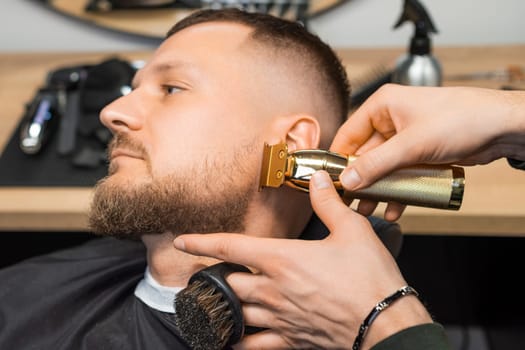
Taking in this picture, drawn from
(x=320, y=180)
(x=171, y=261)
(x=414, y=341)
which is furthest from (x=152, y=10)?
(x=414, y=341)

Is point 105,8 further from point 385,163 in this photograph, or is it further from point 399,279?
point 399,279

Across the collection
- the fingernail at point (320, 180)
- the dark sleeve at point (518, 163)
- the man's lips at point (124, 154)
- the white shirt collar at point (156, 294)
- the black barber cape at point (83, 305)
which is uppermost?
the dark sleeve at point (518, 163)

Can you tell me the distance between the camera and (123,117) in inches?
38.6

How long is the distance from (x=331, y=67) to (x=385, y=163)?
0.36m

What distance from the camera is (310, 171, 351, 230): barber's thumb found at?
2.55ft

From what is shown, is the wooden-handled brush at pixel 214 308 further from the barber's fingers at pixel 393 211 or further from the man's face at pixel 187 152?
the barber's fingers at pixel 393 211

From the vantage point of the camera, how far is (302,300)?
74 centimetres

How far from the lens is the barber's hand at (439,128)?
31.7 inches

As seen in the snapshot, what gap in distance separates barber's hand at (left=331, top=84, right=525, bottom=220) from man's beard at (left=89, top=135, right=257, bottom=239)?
208 mm

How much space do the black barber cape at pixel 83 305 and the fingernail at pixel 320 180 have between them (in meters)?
0.38

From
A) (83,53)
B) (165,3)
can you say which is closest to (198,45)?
(165,3)

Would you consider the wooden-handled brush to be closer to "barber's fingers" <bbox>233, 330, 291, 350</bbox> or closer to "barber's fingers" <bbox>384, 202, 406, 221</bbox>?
"barber's fingers" <bbox>233, 330, 291, 350</bbox>

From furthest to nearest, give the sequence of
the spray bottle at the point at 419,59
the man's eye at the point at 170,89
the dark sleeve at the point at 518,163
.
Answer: the spray bottle at the point at 419,59, the man's eye at the point at 170,89, the dark sleeve at the point at 518,163

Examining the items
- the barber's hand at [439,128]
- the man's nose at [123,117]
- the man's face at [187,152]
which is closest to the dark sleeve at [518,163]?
the barber's hand at [439,128]
